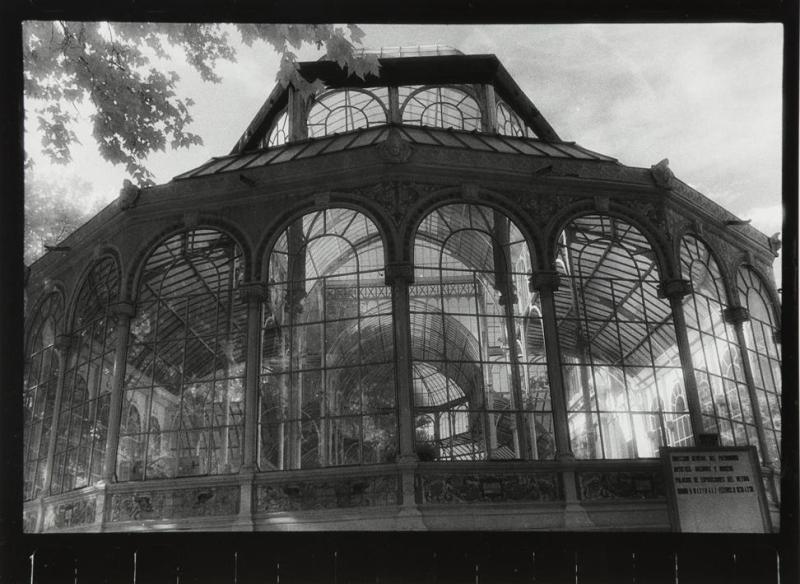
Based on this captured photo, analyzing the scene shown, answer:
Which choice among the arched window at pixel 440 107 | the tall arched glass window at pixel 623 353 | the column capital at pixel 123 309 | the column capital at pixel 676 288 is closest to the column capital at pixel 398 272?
the column capital at pixel 676 288

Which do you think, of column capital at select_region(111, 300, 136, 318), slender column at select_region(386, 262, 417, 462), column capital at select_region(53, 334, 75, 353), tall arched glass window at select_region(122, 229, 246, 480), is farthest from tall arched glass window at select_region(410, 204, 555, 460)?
column capital at select_region(53, 334, 75, 353)

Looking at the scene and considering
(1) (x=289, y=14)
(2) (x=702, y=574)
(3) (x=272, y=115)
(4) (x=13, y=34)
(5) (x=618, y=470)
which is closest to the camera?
(4) (x=13, y=34)

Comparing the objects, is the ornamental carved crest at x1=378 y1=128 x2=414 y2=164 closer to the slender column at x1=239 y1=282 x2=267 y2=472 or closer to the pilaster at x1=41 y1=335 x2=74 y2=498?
the slender column at x1=239 y1=282 x2=267 y2=472

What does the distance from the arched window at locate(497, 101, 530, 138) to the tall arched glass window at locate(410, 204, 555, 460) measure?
2.38 meters

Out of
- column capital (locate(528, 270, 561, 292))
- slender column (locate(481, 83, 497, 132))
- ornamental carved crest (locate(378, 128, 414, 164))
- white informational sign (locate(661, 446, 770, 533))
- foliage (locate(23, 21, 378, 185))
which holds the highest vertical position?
slender column (locate(481, 83, 497, 132))

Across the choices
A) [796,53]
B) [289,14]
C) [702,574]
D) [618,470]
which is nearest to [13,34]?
[289,14]

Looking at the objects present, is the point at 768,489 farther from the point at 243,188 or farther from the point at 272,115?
the point at 272,115

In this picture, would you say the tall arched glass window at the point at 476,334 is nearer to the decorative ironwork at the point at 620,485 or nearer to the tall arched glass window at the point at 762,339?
the decorative ironwork at the point at 620,485

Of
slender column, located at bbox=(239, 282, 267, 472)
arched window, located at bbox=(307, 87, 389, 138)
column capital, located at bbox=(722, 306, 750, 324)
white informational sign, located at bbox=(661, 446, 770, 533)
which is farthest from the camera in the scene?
arched window, located at bbox=(307, 87, 389, 138)

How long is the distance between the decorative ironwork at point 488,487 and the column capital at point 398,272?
150 inches

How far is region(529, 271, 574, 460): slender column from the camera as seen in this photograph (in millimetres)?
13875

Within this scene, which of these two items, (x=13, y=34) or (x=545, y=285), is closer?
(x=13, y=34)

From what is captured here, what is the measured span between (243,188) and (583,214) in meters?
7.26

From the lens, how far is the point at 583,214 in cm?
1577
